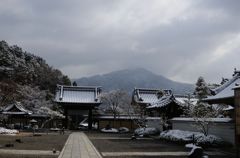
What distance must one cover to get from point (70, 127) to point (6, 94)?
920 inches

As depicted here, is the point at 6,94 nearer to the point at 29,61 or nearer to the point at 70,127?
the point at 70,127

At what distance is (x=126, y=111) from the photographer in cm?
7250

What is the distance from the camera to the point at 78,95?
67875mm

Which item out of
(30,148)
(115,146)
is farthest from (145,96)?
(30,148)

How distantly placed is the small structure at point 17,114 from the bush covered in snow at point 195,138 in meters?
31.9

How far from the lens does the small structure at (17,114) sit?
62.7 metres

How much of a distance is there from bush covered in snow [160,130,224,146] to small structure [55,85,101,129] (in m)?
29.4

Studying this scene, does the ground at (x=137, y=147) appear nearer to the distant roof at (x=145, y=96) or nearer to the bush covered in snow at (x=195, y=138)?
the bush covered in snow at (x=195, y=138)

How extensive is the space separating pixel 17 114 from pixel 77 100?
33.5ft

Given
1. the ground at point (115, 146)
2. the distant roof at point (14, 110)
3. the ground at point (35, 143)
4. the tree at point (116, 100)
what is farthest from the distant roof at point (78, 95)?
the ground at point (115, 146)

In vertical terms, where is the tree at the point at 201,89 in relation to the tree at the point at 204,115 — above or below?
above

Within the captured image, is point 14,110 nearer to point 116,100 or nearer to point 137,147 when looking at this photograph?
point 116,100

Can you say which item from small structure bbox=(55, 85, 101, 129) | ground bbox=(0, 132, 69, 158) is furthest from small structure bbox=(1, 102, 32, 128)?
ground bbox=(0, 132, 69, 158)

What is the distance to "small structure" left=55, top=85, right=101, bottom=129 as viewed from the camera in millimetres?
66062
